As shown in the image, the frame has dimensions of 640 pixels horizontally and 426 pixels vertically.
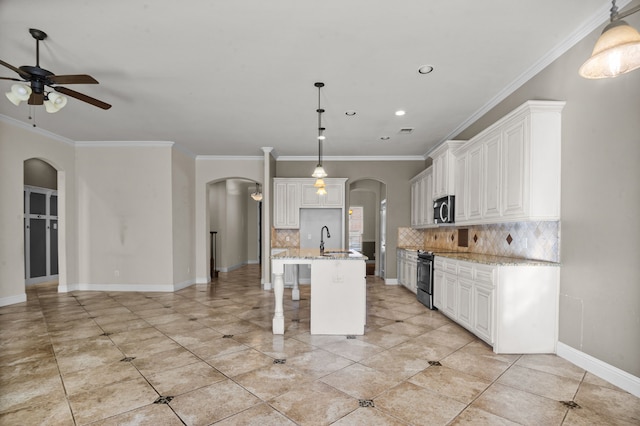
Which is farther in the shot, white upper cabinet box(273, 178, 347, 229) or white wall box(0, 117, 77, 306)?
white upper cabinet box(273, 178, 347, 229)

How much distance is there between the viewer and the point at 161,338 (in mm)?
3746

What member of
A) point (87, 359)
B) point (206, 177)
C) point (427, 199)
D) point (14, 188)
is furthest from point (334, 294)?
point (14, 188)

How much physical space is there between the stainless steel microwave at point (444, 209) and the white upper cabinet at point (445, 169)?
0.28ft

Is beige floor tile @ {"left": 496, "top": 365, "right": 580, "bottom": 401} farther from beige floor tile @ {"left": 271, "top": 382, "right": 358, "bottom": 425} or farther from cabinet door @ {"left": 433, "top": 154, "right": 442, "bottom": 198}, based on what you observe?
cabinet door @ {"left": 433, "top": 154, "right": 442, "bottom": 198}

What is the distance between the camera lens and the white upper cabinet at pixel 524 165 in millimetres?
3168

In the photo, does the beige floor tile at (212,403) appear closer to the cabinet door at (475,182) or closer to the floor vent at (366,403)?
the floor vent at (366,403)

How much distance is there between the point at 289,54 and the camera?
3.21 meters

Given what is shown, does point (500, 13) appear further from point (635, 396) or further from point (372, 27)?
point (635, 396)

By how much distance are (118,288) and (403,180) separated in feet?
21.4

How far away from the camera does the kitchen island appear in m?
3.84

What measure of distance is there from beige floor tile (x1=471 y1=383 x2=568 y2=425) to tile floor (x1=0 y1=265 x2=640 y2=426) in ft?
0.04

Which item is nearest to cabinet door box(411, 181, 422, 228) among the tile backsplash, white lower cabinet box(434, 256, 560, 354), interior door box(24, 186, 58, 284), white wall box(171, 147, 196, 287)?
the tile backsplash

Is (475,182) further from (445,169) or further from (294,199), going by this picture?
(294,199)

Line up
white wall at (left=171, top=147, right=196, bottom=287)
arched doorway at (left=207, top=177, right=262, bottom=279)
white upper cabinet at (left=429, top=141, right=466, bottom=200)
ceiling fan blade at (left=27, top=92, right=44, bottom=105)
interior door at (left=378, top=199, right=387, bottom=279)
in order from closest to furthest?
ceiling fan blade at (left=27, top=92, right=44, bottom=105), white upper cabinet at (left=429, top=141, right=466, bottom=200), white wall at (left=171, top=147, right=196, bottom=287), interior door at (left=378, top=199, right=387, bottom=279), arched doorway at (left=207, top=177, right=262, bottom=279)
